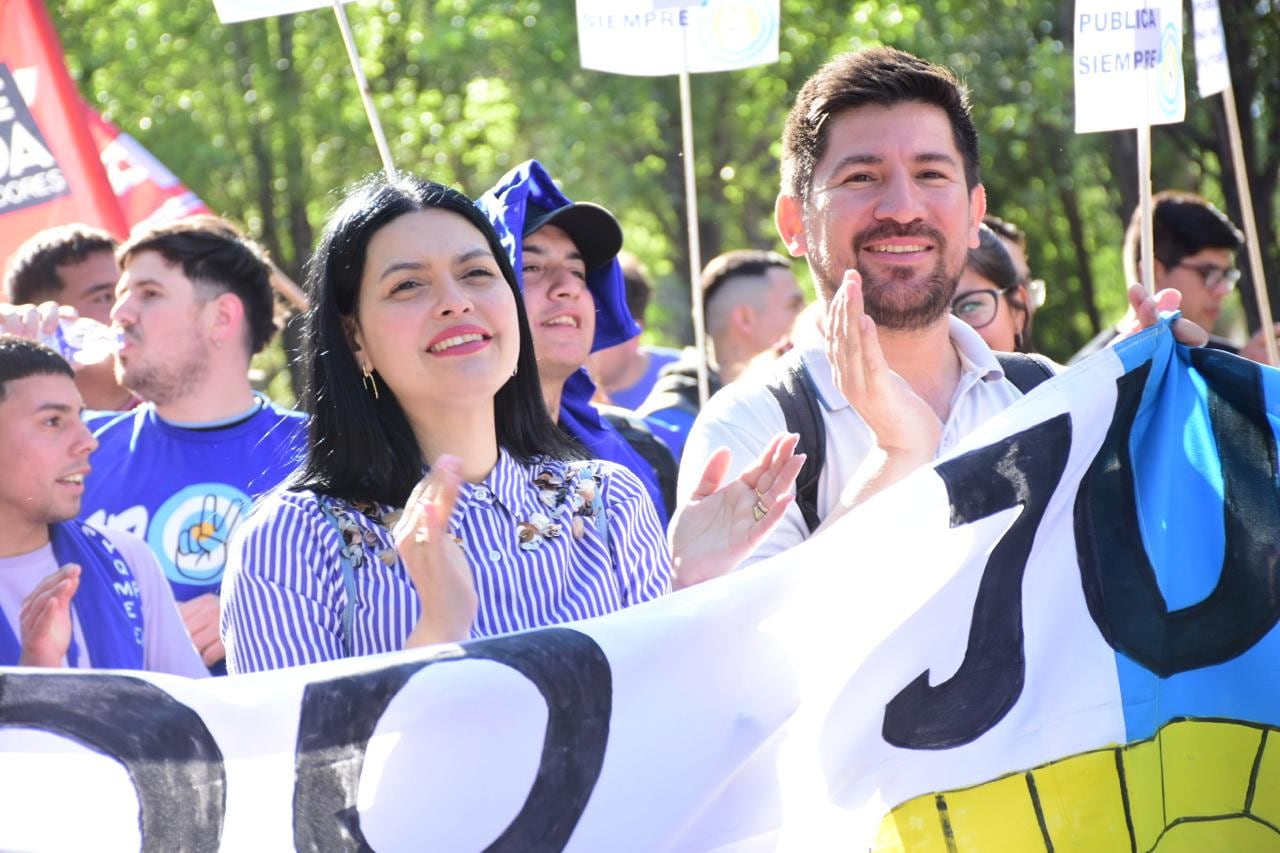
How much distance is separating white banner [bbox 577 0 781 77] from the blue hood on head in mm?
989

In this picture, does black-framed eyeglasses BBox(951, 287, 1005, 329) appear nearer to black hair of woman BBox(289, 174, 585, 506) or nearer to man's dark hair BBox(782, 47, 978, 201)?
man's dark hair BBox(782, 47, 978, 201)

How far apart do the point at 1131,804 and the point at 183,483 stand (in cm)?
290

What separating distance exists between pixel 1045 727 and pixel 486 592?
897mm

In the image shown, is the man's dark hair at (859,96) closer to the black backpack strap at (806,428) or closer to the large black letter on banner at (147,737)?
the black backpack strap at (806,428)

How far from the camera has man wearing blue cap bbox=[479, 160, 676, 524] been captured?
14.4 feet

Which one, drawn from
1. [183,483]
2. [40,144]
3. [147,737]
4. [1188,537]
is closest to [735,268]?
[40,144]

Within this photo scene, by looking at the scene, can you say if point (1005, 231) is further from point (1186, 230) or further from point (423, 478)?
point (423, 478)

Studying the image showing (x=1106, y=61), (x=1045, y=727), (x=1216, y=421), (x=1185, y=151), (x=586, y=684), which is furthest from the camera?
(x=1185, y=151)

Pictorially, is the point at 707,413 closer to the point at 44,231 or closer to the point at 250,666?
the point at 250,666

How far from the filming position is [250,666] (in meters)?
2.68

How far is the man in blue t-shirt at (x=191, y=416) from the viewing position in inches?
180

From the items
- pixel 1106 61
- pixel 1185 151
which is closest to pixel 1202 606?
pixel 1106 61

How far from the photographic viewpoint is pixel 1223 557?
2.80m

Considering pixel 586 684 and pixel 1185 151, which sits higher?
pixel 1185 151
